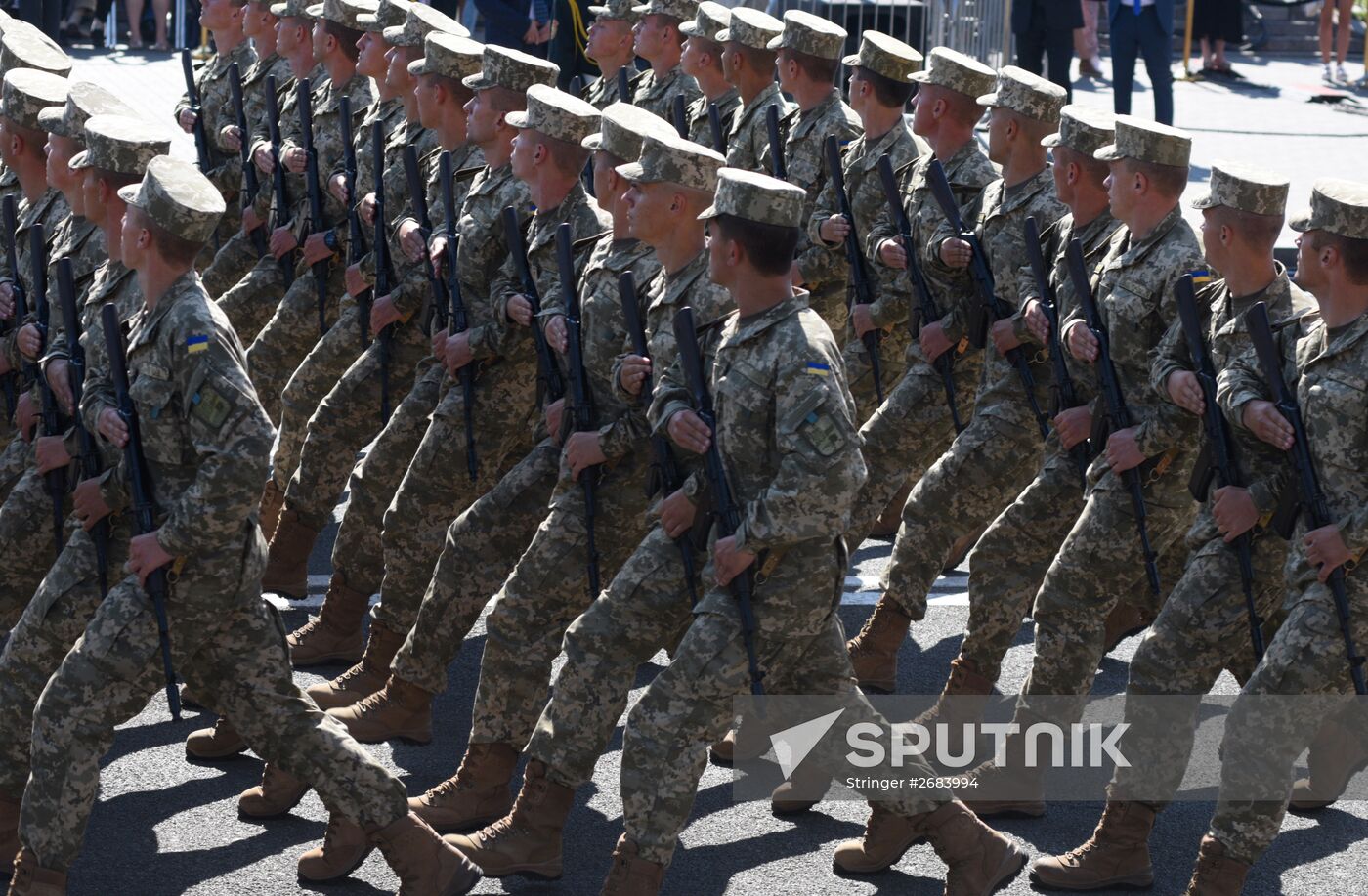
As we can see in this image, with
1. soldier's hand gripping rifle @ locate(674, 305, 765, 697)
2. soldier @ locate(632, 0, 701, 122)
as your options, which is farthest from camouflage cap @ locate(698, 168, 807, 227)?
soldier @ locate(632, 0, 701, 122)

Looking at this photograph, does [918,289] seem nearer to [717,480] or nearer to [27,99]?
[717,480]

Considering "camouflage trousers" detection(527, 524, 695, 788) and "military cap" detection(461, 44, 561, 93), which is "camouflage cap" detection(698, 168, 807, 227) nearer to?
"camouflage trousers" detection(527, 524, 695, 788)

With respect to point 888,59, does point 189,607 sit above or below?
below

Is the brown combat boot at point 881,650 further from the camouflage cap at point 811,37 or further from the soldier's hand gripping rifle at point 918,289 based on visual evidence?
the camouflage cap at point 811,37

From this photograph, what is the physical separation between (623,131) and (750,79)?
322 centimetres

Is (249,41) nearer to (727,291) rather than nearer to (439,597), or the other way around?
(439,597)

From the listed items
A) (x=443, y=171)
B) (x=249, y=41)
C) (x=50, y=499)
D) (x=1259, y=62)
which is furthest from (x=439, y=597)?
(x=1259, y=62)

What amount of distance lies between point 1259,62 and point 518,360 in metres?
16.3

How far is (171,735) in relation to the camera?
6.89 m

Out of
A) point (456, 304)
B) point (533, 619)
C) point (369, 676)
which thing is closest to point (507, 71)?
point (456, 304)

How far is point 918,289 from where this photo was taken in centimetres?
795

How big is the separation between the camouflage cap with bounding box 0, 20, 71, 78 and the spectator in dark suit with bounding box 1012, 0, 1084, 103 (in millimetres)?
7840

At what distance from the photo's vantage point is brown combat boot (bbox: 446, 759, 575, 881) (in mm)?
5875

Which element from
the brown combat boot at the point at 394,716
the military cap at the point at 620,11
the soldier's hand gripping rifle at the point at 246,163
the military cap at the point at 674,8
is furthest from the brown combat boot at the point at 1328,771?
the military cap at the point at 620,11
